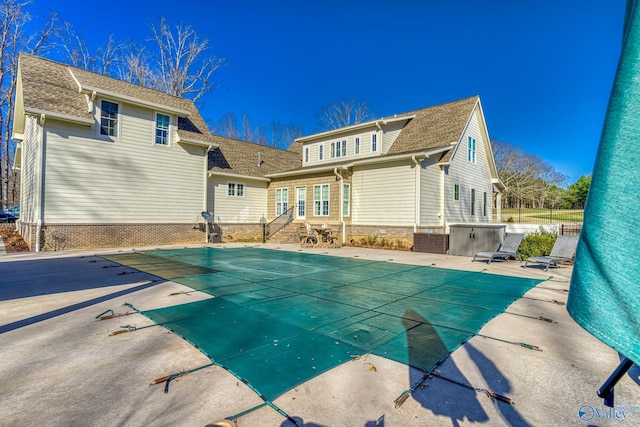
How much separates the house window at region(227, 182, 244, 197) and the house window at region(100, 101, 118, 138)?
19.8ft

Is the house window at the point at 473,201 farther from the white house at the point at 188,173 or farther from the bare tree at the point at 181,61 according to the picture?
the bare tree at the point at 181,61

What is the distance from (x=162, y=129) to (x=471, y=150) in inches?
614

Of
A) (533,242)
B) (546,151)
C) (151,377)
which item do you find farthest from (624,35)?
(546,151)

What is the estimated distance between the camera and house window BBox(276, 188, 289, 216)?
1908 cm

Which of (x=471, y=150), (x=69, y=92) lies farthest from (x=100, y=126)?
(x=471, y=150)

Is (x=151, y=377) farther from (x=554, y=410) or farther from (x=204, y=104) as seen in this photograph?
(x=204, y=104)

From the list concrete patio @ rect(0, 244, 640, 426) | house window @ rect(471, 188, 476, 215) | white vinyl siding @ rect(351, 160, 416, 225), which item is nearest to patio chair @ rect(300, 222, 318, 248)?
white vinyl siding @ rect(351, 160, 416, 225)

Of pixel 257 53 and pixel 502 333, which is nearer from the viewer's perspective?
pixel 502 333

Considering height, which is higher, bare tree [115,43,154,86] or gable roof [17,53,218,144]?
bare tree [115,43,154,86]

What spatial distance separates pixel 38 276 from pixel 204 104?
2434cm

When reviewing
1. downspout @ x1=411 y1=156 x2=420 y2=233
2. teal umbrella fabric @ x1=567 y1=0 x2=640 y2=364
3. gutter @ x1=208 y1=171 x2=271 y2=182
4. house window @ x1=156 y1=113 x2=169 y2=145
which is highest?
house window @ x1=156 y1=113 x2=169 y2=145

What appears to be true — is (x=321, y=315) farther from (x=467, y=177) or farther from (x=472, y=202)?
(x=472, y=202)

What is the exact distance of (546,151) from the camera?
40781 millimetres

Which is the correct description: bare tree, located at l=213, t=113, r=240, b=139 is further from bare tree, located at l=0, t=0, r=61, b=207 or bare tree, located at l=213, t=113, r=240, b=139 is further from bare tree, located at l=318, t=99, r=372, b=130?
bare tree, located at l=0, t=0, r=61, b=207
